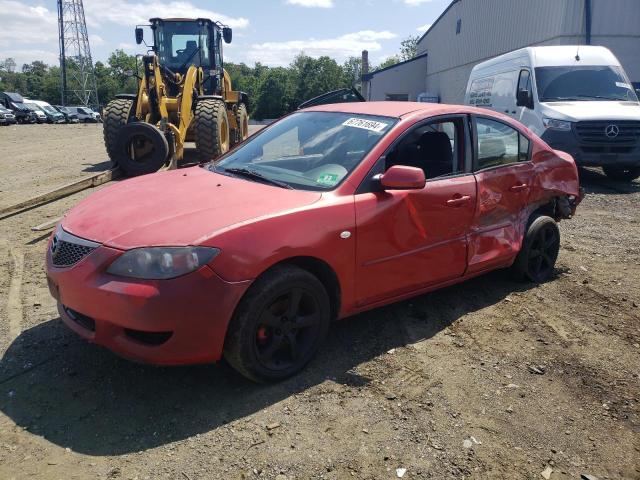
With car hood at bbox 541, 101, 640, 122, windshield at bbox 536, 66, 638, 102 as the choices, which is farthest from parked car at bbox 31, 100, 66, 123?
car hood at bbox 541, 101, 640, 122

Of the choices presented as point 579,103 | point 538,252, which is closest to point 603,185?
point 579,103

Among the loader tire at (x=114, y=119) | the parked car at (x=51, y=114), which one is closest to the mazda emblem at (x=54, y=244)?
the loader tire at (x=114, y=119)

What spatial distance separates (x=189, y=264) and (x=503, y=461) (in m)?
1.84

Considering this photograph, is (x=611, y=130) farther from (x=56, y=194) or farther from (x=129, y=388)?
(x=129, y=388)

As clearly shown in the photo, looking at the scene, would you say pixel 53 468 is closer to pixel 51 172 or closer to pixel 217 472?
pixel 217 472

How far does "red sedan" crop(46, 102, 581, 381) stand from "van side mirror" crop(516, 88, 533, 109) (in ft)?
20.8

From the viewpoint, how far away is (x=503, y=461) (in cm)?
264

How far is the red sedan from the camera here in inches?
111

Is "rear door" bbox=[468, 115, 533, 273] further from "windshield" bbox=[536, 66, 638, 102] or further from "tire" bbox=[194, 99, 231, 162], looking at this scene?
"tire" bbox=[194, 99, 231, 162]

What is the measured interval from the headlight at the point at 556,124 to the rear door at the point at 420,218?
6.56 m

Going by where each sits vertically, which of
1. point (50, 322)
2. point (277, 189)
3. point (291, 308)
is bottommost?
point (50, 322)

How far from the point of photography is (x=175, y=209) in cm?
317

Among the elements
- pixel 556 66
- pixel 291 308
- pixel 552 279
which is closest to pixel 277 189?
pixel 291 308

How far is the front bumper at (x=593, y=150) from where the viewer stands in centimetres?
979
